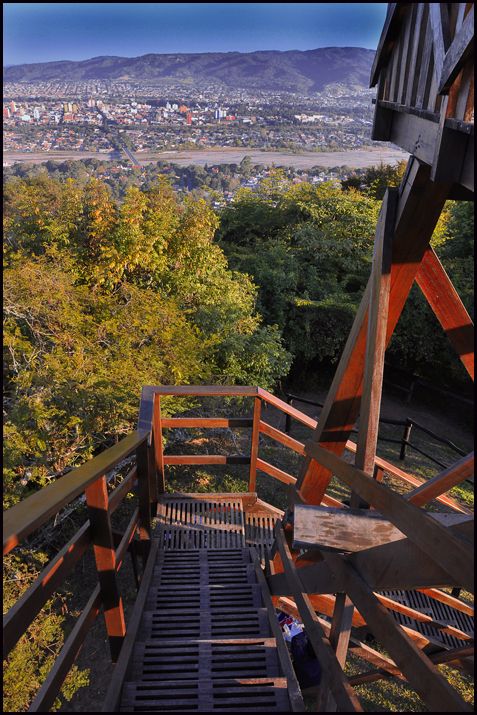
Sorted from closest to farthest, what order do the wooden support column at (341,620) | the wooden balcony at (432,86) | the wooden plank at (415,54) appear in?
the wooden balcony at (432,86) → the wooden plank at (415,54) → the wooden support column at (341,620)

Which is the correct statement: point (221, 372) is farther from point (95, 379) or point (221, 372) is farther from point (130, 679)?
point (130, 679)

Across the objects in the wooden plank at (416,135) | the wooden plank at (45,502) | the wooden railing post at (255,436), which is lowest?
the wooden railing post at (255,436)

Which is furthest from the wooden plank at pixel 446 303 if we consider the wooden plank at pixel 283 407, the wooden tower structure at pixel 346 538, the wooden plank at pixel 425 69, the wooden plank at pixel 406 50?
the wooden plank at pixel 283 407

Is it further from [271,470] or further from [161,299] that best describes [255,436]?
[161,299]

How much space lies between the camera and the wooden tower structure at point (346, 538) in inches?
44.9

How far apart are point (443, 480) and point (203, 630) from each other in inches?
A: 59.5

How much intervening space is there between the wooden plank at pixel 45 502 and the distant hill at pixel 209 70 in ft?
69.9

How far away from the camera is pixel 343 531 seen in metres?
1.58

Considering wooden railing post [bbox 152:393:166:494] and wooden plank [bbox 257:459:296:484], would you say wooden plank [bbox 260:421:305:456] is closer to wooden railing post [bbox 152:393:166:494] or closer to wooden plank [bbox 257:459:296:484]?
wooden plank [bbox 257:459:296:484]

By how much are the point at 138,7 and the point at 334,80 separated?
22049 millimetres

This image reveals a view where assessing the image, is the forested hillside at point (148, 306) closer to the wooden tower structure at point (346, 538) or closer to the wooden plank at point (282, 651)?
the wooden plank at point (282, 651)

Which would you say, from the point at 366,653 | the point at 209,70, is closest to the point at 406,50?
the point at 366,653

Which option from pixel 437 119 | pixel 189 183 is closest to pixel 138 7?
pixel 437 119

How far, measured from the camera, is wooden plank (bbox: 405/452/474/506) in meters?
1.82
